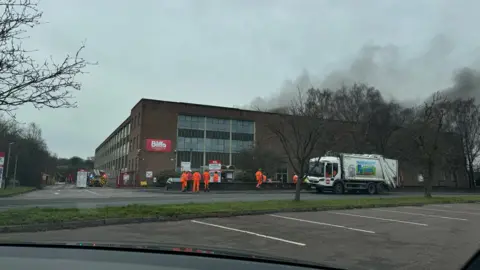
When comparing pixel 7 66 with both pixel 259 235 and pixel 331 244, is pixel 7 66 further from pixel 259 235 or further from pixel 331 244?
pixel 331 244

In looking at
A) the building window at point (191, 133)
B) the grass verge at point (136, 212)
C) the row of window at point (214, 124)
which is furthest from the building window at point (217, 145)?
the grass verge at point (136, 212)

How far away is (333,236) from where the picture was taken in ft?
30.8

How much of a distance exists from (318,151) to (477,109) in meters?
41.1

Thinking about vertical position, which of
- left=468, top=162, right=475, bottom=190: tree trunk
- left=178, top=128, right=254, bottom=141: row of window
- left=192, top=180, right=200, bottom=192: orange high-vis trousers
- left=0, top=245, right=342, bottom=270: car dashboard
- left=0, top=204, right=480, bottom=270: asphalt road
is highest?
left=178, top=128, right=254, bottom=141: row of window

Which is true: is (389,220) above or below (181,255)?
below

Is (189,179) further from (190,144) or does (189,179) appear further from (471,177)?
(471,177)

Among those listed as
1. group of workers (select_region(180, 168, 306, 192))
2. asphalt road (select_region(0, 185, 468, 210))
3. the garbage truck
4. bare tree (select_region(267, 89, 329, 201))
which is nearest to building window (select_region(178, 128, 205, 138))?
group of workers (select_region(180, 168, 306, 192))

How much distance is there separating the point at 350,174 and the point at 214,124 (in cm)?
3560

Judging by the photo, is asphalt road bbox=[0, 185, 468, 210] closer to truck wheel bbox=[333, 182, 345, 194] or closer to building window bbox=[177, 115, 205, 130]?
truck wheel bbox=[333, 182, 345, 194]

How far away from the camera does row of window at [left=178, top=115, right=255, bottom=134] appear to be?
62438 mm

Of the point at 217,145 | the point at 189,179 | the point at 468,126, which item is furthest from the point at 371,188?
the point at 217,145

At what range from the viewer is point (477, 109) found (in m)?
52.6

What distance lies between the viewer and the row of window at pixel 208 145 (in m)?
61.6

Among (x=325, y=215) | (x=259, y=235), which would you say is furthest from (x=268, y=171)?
(x=259, y=235)
